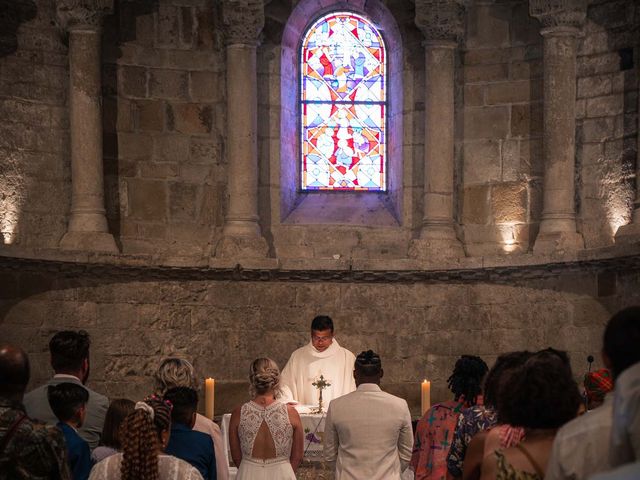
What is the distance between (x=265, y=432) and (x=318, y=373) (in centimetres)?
299

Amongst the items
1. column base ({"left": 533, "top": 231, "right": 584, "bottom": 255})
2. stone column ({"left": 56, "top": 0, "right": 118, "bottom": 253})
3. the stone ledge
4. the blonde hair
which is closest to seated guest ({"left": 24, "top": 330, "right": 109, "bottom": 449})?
the blonde hair

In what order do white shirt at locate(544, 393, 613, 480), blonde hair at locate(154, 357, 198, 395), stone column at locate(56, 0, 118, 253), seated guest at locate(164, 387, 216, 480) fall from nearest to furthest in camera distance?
white shirt at locate(544, 393, 613, 480) → seated guest at locate(164, 387, 216, 480) → blonde hair at locate(154, 357, 198, 395) → stone column at locate(56, 0, 118, 253)

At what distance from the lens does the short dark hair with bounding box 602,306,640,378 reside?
3.10m

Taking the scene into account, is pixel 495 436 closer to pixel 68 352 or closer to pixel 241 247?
pixel 68 352

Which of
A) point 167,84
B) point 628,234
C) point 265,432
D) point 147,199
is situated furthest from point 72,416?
point 167,84

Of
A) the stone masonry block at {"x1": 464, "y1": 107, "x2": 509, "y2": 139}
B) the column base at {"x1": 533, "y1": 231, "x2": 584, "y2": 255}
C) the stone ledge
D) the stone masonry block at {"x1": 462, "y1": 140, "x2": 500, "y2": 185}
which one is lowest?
the stone ledge

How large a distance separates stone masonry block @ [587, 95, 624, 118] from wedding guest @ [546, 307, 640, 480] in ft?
27.6

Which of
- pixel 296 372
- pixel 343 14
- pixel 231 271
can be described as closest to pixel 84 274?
pixel 231 271

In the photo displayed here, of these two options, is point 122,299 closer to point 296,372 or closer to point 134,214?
point 134,214

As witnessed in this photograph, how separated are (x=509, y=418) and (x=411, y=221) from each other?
8.51 meters

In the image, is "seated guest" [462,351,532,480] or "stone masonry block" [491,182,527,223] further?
"stone masonry block" [491,182,527,223]

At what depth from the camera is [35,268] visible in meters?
10.7

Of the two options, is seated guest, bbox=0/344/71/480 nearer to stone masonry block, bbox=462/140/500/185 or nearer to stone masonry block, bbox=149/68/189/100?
stone masonry block, bbox=149/68/189/100

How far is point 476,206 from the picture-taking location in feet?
38.9
